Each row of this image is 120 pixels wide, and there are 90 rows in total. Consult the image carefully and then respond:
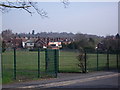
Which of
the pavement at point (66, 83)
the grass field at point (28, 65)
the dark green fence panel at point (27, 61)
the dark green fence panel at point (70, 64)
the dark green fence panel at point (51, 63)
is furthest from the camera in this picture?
the dark green fence panel at point (70, 64)

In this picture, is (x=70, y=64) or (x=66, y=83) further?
(x=70, y=64)

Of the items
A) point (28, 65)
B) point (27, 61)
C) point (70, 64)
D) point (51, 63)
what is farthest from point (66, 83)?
point (70, 64)

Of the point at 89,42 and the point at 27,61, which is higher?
the point at 89,42

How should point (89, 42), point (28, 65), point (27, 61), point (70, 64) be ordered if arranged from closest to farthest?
point (28, 65)
point (27, 61)
point (70, 64)
point (89, 42)

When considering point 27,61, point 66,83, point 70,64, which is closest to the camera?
point 66,83

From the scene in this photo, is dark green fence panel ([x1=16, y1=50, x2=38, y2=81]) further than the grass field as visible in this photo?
Yes

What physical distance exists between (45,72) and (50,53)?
126 cm

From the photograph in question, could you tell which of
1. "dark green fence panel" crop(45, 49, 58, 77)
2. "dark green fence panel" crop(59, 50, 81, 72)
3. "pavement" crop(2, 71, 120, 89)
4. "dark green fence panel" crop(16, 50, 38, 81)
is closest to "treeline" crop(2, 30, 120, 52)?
"dark green fence panel" crop(59, 50, 81, 72)

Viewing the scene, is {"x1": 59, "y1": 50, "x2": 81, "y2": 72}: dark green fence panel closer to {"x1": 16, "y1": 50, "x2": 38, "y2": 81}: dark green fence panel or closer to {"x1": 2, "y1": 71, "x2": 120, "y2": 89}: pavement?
{"x1": 16, "y1": 50, "x2": 38, "y2": 81}: dark green fence panel

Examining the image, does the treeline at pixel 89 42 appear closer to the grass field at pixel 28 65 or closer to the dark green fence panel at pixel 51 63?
the grass field at pixel 28 65

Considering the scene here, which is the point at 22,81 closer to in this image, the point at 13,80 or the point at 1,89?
the point at 13,80

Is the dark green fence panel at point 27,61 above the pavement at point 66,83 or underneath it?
above

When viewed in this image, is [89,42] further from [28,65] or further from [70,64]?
[28,65]

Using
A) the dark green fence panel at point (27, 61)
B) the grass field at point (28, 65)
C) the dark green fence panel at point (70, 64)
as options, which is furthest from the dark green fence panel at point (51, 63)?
the dark green fence panel at point (70, 64)
